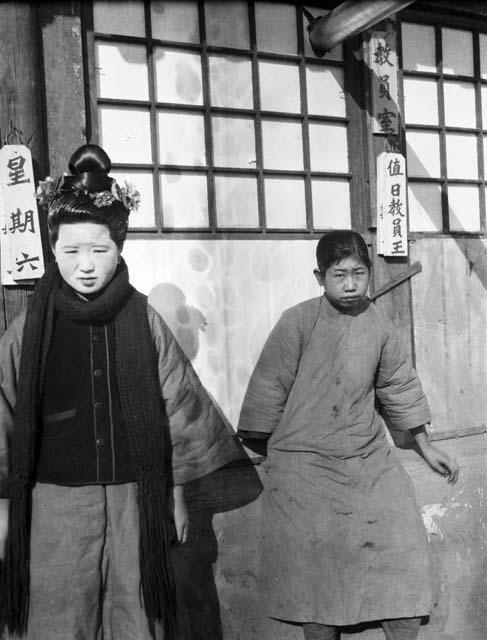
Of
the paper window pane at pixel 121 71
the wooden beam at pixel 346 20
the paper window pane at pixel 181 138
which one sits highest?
the wooden beam at pixel 346 20

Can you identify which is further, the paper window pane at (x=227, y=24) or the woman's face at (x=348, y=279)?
the paper window pane at (x=227, y=24)

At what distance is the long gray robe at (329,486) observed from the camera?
388 centimetres

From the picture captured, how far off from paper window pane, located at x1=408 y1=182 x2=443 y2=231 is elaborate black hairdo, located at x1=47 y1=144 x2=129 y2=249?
7.42 ft

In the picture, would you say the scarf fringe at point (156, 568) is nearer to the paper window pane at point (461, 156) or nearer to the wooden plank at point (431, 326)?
the wooden plank at point (431, 326)

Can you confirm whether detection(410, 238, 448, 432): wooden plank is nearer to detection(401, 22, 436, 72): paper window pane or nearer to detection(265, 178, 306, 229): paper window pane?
detection(265, 178, 306, 229): paper window pane

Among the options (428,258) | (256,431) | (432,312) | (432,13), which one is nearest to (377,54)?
(432,13)

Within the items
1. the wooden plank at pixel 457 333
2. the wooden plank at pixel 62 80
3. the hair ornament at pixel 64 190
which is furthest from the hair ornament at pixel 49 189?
the wooden plank at pixel 457 333

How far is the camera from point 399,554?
3.91m

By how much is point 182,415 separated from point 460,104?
3.07m

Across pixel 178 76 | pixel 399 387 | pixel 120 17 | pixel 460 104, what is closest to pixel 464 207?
pixel 460 104

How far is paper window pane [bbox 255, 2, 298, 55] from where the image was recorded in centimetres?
421

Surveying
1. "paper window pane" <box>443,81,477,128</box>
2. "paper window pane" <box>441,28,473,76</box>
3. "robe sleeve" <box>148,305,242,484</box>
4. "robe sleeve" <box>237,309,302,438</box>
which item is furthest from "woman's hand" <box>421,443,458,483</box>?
"paper window pane" <box>441,28,473,76</box>

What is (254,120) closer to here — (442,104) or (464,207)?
(442,104)

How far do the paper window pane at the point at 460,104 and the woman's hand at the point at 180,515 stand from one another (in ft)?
10.2
